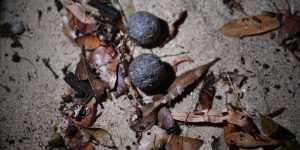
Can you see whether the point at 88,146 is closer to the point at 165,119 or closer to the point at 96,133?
the point at 96,133

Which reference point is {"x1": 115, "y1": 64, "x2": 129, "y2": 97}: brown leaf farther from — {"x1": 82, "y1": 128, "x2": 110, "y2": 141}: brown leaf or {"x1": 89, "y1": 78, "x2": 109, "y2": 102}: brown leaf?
{"x1": 82, "y1": 128, "x2": 110, "y2": 141}: brown leaf

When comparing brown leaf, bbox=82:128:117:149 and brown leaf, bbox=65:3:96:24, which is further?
brown leaf, bbox=65:3:96:24

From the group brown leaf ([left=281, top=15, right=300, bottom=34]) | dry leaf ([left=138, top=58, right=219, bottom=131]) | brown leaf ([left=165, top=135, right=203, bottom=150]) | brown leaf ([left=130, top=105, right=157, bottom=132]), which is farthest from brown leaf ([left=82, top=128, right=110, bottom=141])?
brown leaf ([left=281, top=15, right=300, bottom=34])

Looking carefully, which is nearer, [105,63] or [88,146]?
[88,146]

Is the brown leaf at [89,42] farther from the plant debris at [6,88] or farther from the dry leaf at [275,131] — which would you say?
the dry leaf at [275,131]

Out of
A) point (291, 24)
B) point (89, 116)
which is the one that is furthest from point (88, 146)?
point (291, 24)

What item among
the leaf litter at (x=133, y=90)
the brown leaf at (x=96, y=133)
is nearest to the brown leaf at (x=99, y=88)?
the leaf litter at (x=133, y=90)
